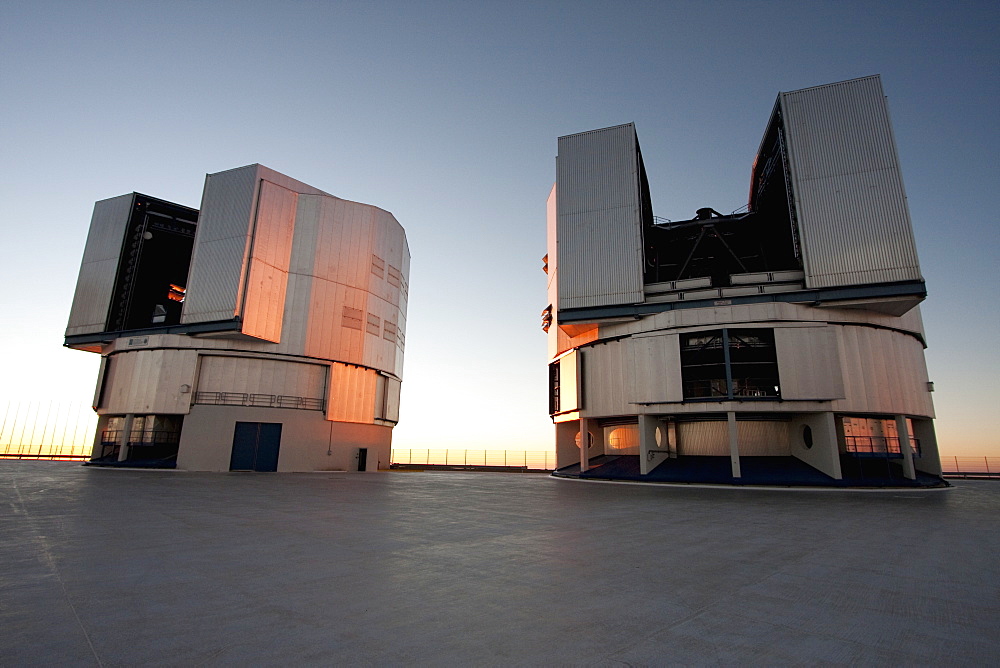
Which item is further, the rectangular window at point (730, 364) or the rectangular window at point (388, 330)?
the rectangular window at point (388, 330)

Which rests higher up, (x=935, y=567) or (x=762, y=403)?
(x=762, y=403)

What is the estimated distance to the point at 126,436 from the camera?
3938 cm

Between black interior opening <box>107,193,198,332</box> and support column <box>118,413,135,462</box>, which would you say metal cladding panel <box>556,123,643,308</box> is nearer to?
black interior opening <box>107,193,198,332</box>

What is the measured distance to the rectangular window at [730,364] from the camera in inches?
1149

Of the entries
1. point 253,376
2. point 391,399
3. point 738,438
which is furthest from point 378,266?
point 738,438

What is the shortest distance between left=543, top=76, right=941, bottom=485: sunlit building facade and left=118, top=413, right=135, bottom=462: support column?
35117 mm

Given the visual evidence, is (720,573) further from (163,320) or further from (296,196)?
(163,320)

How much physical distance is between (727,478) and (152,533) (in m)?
27.6

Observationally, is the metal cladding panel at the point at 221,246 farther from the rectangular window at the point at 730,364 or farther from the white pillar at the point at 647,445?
the rectangular window at the point at 730,364

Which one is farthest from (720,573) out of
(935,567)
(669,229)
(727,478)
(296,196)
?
(296,196)

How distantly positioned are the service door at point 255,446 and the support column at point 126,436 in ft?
30.3

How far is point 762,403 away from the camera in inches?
1109

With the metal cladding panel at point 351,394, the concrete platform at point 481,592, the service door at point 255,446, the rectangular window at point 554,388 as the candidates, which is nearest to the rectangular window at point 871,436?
the rectangular window at point 554,388

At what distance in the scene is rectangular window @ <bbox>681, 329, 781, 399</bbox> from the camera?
29.2 metres
